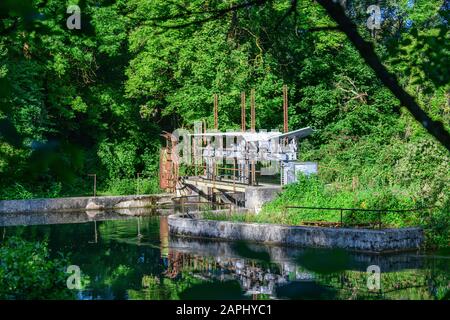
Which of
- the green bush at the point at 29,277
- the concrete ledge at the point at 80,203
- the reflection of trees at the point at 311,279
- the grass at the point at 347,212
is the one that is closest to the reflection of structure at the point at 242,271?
the reflection of trees at the point at 311,279

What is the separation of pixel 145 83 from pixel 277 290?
24.2 m

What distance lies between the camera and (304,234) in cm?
2088

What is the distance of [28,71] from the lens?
35.6 metres

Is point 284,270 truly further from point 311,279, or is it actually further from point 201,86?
point 201,86

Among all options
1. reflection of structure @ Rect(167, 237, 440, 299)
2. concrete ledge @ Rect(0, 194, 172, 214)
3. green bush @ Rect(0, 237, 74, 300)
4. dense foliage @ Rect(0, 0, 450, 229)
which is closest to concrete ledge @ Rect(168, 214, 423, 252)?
reflection of structure @ Rect(167, 237, 440, 299)

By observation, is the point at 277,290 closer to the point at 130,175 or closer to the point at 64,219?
the point at 64,219

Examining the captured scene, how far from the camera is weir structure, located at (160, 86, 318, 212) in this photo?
2718 cm

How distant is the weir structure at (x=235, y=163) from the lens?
2718cm

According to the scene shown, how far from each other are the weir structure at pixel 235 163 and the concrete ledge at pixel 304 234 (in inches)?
111

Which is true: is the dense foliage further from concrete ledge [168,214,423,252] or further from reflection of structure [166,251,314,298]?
reflection of structure [166,251,314,298]

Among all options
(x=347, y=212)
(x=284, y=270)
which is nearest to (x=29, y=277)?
(x=284, y=270)

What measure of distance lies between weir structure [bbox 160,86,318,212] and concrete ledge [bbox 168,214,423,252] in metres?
2.81

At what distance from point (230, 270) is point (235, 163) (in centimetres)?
1430

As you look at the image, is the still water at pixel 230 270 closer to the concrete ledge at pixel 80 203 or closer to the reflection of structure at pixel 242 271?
the reflection of structure at pixel 242 271
